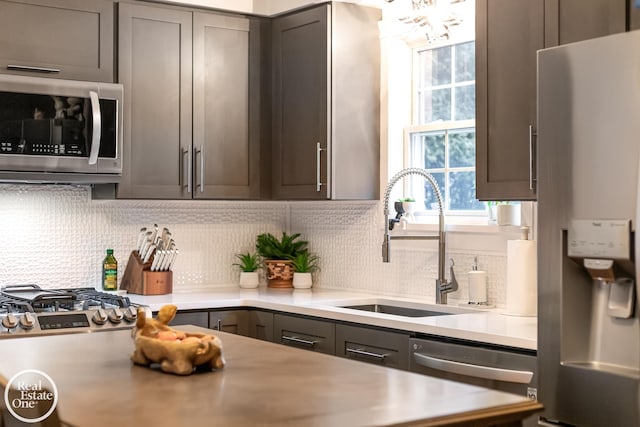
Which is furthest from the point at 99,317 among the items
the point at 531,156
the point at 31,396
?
the point at 31,396

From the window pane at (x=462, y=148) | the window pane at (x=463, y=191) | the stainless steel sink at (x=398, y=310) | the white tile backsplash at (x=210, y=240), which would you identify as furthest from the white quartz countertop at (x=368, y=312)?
the window pane at (x=462, y=148)

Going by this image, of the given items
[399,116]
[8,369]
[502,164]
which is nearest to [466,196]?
[399,116]

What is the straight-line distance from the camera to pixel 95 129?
4.17 meters

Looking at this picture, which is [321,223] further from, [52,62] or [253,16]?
[52,62]

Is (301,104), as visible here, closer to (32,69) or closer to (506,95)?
(32,69)

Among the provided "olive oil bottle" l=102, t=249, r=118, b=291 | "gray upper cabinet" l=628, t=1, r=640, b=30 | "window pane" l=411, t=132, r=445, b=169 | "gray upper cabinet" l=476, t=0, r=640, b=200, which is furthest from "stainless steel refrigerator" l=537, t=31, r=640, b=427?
"olive oil bottle" l=102, t=249, r=118, b=291

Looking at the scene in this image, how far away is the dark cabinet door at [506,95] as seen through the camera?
3312 mm

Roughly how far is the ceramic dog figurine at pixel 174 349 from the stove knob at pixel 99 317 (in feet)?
5.73

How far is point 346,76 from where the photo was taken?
14.8 ft

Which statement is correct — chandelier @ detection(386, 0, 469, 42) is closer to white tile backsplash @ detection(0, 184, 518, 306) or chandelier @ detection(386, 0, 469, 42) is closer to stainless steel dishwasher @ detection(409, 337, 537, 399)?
white tile backsplash @ detection(0, 184, 518, 306)

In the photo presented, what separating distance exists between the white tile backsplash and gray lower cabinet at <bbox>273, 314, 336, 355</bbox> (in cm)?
66

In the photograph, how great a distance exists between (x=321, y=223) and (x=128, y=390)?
3.28 m

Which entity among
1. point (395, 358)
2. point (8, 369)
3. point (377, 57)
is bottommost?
point (395, 358)

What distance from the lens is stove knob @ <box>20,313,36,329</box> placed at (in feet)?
11.9
